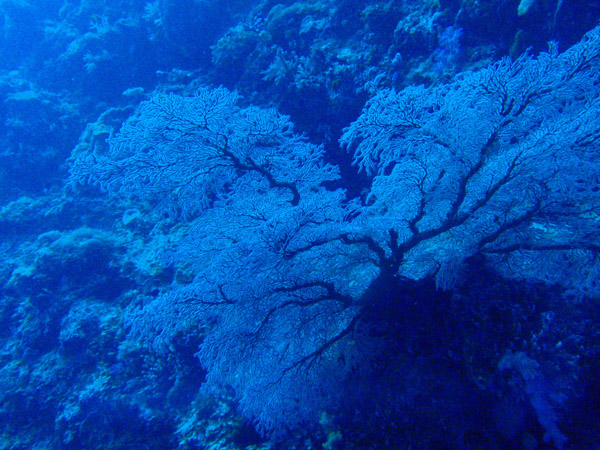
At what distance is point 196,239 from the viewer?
4684 mm

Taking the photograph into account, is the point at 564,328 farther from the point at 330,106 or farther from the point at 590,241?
the point at 330,106

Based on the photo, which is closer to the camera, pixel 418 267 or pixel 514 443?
pixel 514 443

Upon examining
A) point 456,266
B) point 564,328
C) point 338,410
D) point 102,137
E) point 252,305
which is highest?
point 102,137

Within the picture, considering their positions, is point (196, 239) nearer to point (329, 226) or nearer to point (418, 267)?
point (329, 226)

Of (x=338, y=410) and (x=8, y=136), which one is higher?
(x=8, y=136)

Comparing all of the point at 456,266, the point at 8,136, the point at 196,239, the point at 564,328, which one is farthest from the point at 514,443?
the point at 8,136

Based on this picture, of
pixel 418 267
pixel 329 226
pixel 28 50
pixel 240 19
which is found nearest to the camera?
pixel 329 226

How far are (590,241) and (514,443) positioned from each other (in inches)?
108

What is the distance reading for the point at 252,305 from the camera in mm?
4035

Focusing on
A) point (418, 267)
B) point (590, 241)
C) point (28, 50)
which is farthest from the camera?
point (28, 50)

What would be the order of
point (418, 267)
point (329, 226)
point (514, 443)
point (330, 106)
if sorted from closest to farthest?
point (514, 443) → point (329, 226) → point (418, 267) → point (330, 106)

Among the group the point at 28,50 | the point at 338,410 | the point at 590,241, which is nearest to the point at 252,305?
the point at 338,410

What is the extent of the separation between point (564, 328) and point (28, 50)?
2289 centimetres

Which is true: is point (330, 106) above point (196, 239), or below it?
above
